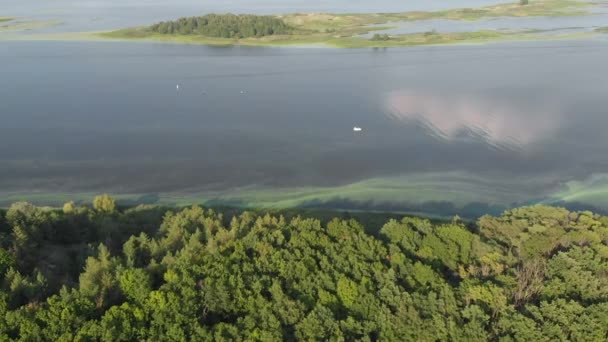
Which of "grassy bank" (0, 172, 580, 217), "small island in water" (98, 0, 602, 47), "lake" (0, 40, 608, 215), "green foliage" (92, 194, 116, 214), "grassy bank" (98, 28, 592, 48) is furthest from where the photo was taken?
"small island in water" (98, 0, 602, 47)

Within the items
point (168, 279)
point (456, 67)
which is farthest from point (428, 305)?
point (456, 67)

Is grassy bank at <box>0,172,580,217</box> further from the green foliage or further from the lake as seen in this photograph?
the green foliage

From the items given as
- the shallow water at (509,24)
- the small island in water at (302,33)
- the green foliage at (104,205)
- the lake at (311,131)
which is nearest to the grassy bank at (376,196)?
the lake at (311,131)

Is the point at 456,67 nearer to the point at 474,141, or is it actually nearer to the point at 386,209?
the point at 474,141

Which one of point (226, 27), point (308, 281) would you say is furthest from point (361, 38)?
point (308, 281)

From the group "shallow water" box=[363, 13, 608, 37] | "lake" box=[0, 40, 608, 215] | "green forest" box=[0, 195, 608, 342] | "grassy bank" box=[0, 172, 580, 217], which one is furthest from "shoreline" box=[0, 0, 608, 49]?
"green forest" box=[0, 195, 608, 342]

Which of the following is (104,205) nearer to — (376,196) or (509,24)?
(376,196)
